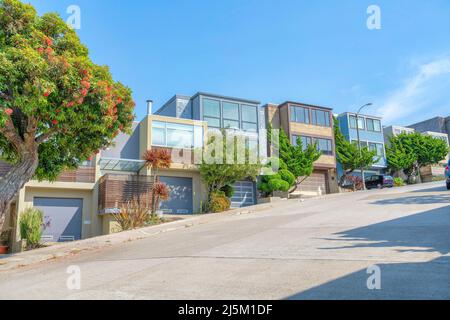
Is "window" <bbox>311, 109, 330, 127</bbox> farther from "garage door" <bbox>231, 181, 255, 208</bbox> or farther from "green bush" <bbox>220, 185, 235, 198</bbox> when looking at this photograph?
"green bush" <bbox>220, 185, 235, 198</bbox>

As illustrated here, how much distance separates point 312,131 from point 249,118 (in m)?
8.42

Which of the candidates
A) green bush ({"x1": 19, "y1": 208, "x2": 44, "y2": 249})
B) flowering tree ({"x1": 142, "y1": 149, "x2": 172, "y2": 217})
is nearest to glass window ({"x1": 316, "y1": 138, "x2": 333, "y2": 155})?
flowering tree ({"x1": 142, "y1": 149, "x2": 172, "y2": 217})

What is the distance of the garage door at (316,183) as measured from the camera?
37.8 meters

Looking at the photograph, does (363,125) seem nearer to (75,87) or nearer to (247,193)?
(247,193)

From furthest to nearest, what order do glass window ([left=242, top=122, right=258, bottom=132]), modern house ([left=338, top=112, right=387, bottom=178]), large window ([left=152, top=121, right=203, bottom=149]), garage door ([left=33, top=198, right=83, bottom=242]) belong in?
modern house ([left=338, top=112, right=387, bottom=178]), glass window ([left=242, top=122, right=258, bottom=132]), large window ([left=152, top=121, right=203, bottom=149]), garage door ([left=33, top=198, right=83, bottom=242])

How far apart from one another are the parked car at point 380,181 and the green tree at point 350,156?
5.75 ft

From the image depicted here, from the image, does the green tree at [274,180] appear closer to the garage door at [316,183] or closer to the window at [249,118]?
the window at [249,118]

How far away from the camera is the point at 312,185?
38.4m

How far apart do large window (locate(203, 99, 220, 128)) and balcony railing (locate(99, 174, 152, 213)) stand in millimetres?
9488

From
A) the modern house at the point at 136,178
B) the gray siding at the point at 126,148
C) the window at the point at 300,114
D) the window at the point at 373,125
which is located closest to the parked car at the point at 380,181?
the window at the point at 373,125

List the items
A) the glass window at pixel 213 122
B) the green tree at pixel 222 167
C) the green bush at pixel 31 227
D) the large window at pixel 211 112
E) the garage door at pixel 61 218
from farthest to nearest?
the large window at pixel 211 112 < the glass window at pixel 213 122 < the green tree at pixel 222 167 < the garage door at pixel 61 218 < the green bush at pixel 31 227

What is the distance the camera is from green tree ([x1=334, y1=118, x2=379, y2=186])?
41094mm

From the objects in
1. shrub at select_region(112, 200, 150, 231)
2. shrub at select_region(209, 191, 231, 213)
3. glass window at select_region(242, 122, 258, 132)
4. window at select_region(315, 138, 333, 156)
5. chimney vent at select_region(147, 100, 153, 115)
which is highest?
chimney vent at select_region(147, 100, 153, 115)

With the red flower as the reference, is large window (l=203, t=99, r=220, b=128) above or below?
above
